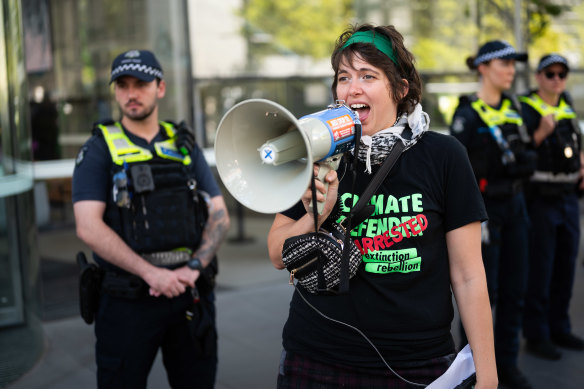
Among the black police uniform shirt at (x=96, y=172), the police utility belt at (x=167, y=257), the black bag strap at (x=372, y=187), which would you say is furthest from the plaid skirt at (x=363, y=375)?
the black police uniform shirt at (x=96, y=172)

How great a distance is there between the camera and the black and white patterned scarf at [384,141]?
2078mm

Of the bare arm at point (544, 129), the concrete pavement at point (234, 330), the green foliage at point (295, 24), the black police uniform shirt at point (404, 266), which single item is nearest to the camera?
the black police uniform shirt at point (404, 266)

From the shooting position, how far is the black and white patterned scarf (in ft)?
6.82

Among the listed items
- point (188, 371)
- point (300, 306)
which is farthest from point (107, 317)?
point (300, 306)

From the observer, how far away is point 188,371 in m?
3.29

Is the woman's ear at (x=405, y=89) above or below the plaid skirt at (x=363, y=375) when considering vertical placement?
above

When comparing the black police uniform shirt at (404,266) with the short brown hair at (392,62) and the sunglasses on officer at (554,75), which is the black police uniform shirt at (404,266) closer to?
the short brown hair at (392,62)

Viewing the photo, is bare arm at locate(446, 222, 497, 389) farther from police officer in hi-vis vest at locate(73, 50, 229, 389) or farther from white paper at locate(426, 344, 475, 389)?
police officer in hi-vis vest at locate(73, 50, 229, 389)

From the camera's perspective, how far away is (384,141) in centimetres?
208

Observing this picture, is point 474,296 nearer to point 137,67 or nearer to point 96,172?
point 96,172

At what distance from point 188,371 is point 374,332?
5.03 ft

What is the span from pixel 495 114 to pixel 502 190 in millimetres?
518

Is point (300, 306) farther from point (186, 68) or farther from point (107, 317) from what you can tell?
point (186, 68)

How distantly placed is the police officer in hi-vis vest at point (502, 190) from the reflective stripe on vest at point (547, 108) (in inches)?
22.6
